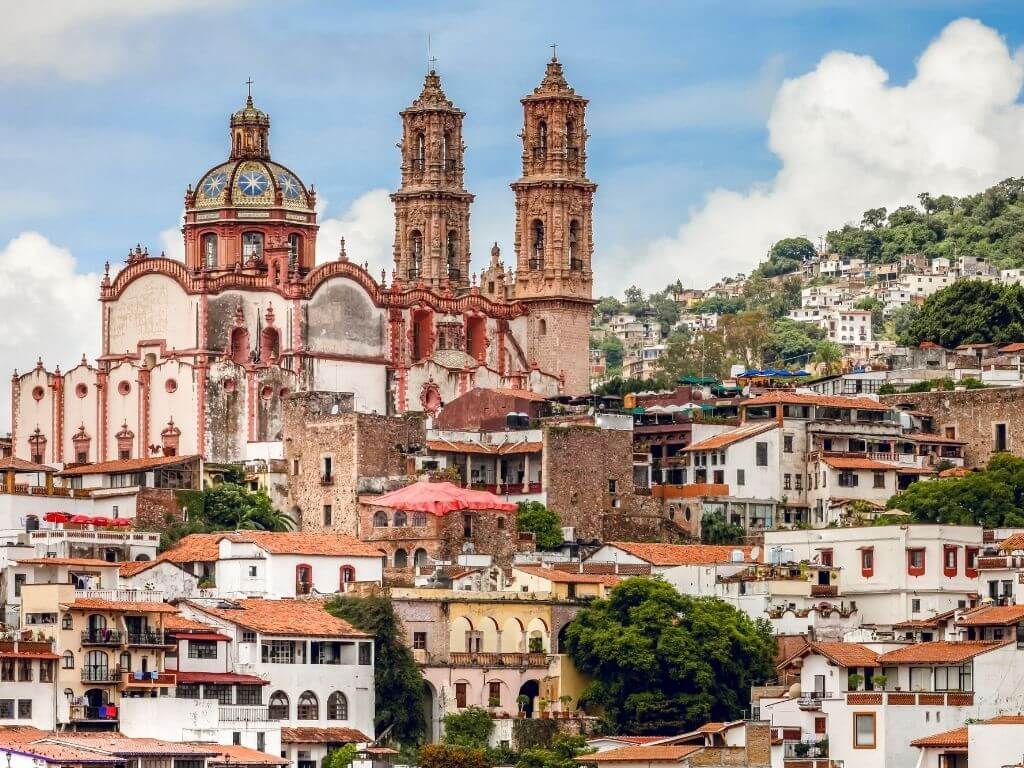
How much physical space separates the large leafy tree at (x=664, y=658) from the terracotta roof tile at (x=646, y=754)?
428 cm

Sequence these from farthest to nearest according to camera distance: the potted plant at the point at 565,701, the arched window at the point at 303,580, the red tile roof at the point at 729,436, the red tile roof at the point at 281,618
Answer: the red tile roof at the point at 729,436, the arched window at the point at 303,580, the potted plant at the point at 565,701, the red tile roof at the point at 281,618

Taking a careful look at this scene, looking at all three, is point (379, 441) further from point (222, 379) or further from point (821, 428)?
point (821, 428)

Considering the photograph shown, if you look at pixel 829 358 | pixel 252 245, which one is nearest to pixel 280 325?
pixel 252 245

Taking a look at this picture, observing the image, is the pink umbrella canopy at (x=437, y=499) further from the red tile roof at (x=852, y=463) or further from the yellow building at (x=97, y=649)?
the yellow building at (x=97, y=649)

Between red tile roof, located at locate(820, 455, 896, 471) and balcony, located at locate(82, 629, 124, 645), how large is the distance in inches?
1183

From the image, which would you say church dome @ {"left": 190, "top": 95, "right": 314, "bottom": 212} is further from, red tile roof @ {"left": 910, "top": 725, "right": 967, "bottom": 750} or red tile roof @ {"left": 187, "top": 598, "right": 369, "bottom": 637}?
red tile roof @ {"left": 910, "top": 725, "right": 967, "bottom": 750}

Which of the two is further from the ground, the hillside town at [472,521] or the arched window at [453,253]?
the arched window at [453,253]

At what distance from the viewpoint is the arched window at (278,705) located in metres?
80.4

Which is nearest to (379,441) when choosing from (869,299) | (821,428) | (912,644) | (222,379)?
(222,379)

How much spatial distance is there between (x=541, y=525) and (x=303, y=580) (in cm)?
997

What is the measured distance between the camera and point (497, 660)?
85.5 metres

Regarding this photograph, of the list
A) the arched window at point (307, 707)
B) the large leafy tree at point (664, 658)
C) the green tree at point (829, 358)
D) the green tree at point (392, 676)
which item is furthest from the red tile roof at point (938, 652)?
the green tree at point (829, 358)

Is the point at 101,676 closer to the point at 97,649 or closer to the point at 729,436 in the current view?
the point at 97,649

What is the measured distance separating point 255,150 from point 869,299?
92.6 metres
